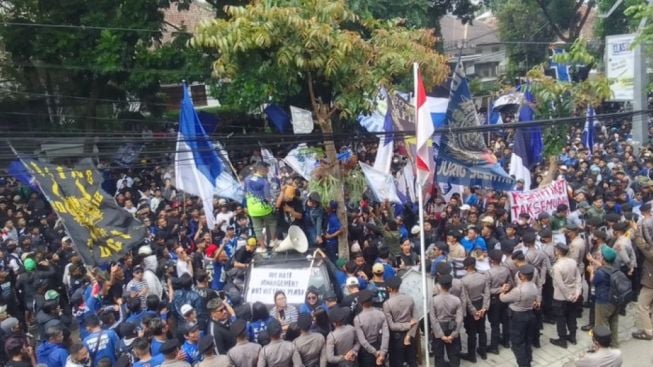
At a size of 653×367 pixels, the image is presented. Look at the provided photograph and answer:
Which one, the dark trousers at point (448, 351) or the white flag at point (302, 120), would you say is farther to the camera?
the white flag at point (302, 120)

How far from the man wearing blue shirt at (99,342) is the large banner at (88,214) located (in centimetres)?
155

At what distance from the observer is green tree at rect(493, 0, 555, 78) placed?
119 feet

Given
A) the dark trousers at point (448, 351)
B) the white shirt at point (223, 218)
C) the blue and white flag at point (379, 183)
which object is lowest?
the dark trousers at point (448, 351)

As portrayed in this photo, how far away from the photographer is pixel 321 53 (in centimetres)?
917

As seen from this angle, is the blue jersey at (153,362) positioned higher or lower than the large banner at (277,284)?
lower

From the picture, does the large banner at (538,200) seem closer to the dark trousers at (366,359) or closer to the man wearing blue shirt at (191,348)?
the dark trousers at (366,359)

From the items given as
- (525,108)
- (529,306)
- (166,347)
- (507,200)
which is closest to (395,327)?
(529,306)

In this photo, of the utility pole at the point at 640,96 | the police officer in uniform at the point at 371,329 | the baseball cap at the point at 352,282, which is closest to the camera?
the police officer in uniform at the point at 371,329

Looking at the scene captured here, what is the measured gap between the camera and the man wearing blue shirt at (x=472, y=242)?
31.1 feet

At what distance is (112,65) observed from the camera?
1803 cm

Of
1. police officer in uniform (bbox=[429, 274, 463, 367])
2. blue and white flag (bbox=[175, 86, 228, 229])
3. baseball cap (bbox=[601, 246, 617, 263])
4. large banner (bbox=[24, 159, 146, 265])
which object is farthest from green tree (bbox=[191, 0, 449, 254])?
baseball cap (bbox=[601, 246, 617, 263])

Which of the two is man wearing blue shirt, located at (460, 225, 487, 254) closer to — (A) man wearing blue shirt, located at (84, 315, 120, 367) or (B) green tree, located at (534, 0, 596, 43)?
(A) man wearing blue shirt, located at (84, 315, 120, 367)

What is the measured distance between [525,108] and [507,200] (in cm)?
262

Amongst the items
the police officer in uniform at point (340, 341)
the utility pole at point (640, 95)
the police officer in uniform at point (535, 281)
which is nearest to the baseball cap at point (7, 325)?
the police officer in uniform at point (340, 341)
